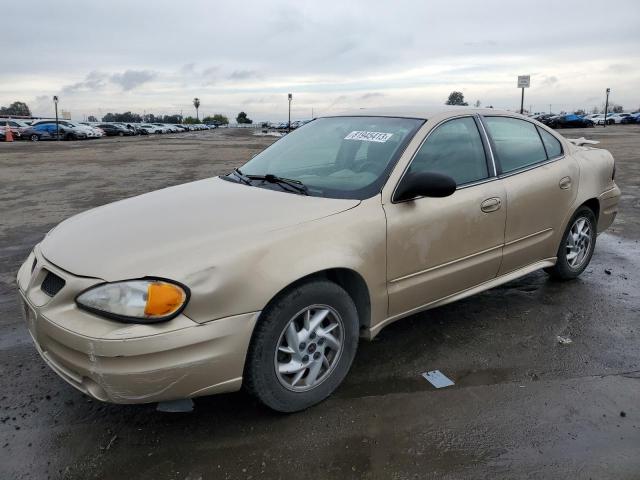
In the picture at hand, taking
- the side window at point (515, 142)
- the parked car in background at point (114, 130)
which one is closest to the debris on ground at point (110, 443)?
the side window at point (515, 142)

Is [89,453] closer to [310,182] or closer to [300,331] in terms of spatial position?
[300,331]

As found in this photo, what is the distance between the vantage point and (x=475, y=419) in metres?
2.92

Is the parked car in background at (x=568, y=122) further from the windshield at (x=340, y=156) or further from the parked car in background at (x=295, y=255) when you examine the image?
the windshield at (x=340, y=156)

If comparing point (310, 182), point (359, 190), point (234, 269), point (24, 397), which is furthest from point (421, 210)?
point (24, 397)

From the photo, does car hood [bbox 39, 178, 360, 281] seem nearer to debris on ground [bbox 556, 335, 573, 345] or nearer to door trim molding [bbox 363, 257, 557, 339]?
door trim molding [bbox 363, 257, 557, 339]

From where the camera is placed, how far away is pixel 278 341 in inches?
106

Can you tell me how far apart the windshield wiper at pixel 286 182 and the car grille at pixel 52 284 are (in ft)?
4.60

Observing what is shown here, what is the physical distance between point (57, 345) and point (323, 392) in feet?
4.57

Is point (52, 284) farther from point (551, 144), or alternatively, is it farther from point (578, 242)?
point (578, 242)

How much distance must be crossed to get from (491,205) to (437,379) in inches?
50.1

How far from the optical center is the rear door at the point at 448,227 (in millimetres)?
3254

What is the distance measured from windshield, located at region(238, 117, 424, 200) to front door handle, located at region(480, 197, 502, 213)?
711 millimetres

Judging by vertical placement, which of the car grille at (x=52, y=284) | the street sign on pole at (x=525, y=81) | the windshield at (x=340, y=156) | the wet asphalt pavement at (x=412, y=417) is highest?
the street sign on pole at (x=525, y=81)

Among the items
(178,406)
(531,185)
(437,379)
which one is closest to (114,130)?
(531,185)
